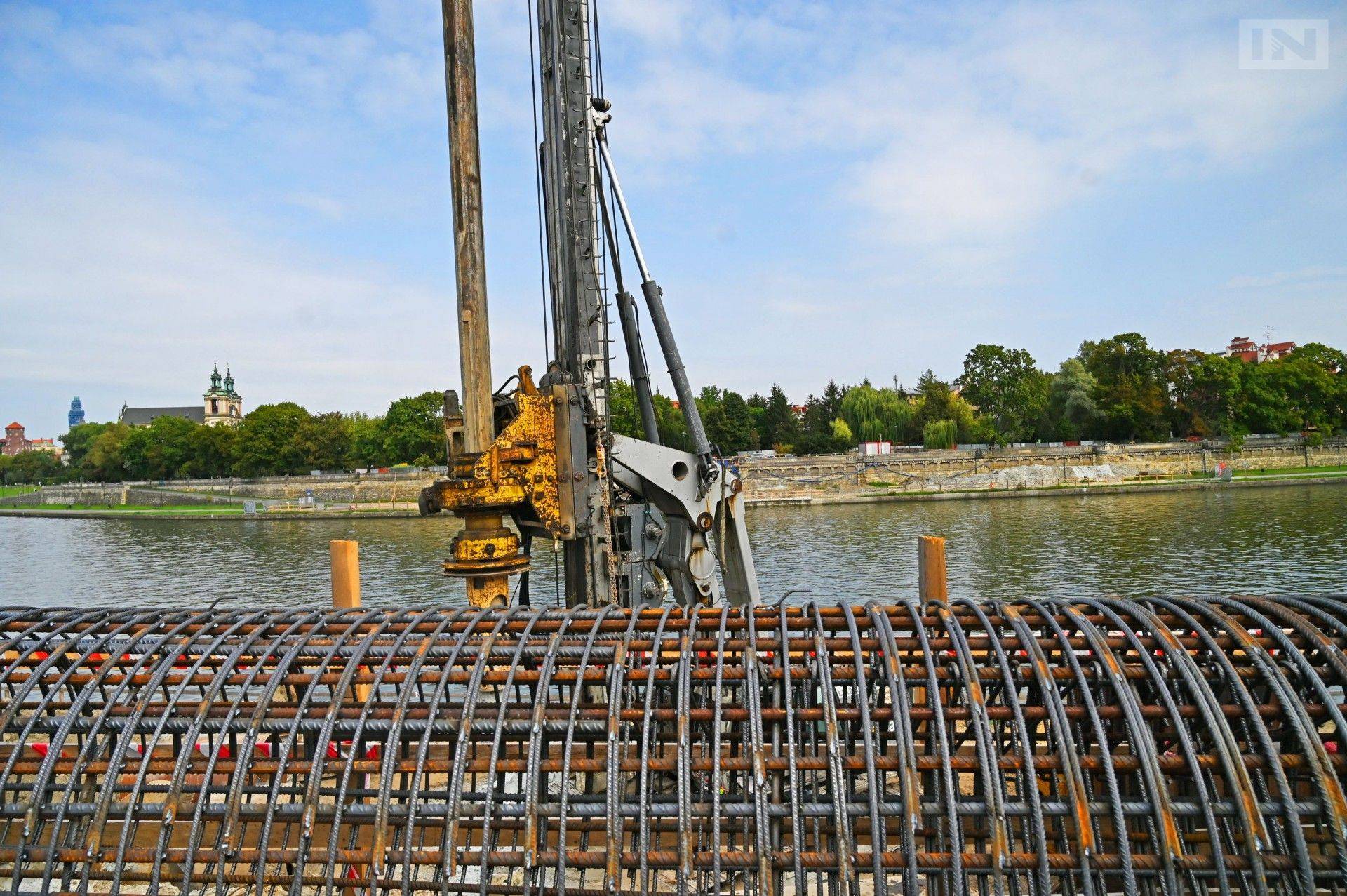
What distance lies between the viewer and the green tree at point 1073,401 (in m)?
65.8

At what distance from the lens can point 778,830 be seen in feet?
9.39

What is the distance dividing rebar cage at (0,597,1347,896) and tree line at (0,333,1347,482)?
5017 cm

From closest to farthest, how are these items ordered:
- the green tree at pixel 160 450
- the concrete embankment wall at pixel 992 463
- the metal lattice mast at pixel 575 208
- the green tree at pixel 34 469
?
the metal lattice mast at pixel 575 208, the concrete embankment wall at pixel 992 463, the green tree at pixel 160 450, the green tree at pixel 34 469

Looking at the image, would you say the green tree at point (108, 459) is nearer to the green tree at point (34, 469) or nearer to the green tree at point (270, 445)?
the green tree at point (270, 445)

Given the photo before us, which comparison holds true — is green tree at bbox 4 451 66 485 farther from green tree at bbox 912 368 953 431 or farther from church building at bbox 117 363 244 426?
green tree at bbox 912 368 953 431

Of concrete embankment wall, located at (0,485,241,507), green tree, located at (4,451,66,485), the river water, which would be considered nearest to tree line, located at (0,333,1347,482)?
concrete embankment wall, located at (0,485,241,507)

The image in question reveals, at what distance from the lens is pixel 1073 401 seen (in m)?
65.8

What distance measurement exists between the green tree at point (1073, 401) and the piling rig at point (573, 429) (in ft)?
214

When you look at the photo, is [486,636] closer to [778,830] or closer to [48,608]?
[778,830]

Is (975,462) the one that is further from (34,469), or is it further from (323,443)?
(34,469)

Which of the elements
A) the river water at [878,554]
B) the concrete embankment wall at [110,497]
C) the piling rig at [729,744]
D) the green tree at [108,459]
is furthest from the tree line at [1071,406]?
the green tree at [108,459]

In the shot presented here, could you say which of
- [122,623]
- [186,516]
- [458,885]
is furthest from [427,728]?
[186,516]

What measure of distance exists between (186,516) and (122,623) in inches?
2554

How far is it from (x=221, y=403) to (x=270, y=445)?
49.3 meters
